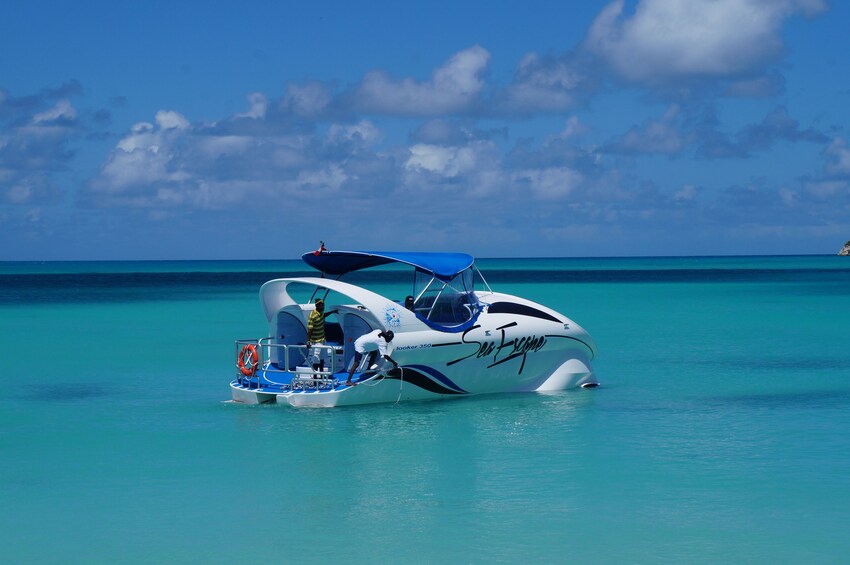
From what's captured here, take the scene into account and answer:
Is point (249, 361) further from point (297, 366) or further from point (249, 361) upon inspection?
point (297, 366)

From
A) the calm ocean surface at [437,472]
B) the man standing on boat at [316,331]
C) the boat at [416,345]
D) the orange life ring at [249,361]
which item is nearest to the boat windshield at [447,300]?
the boat at [416,345]

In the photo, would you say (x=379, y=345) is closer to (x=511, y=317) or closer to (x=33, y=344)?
(x=511, y=317)

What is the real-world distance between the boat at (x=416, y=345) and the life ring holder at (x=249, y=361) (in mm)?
16

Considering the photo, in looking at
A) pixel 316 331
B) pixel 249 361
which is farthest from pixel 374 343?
pixel 249 361

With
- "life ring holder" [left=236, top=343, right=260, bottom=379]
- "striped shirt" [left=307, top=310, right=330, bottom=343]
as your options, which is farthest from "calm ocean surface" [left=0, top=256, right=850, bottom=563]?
"striped shirt" [left=307, top=310, right=330, bottom=343]

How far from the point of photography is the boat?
17.4 meters

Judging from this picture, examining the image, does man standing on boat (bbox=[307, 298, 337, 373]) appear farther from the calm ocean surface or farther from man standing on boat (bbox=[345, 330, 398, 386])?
the calm ocean surface

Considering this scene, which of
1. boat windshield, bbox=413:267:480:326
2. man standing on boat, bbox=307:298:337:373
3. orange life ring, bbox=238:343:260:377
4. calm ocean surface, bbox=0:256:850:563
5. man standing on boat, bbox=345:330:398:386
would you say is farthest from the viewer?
boat windshield, bbox=413:267:480:326

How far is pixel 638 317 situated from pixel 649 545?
34583mm

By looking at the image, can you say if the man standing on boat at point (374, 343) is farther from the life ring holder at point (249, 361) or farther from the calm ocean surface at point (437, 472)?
the life ring holder at point (249, 361)

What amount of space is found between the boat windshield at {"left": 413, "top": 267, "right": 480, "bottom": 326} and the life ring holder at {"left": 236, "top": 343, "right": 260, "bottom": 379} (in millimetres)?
2703

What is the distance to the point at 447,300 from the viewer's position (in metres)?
18.5

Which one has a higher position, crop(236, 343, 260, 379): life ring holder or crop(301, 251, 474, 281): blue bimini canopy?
crop(301, 251, 474, 281): blue bimini canopy

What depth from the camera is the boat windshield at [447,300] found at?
18.3 m
